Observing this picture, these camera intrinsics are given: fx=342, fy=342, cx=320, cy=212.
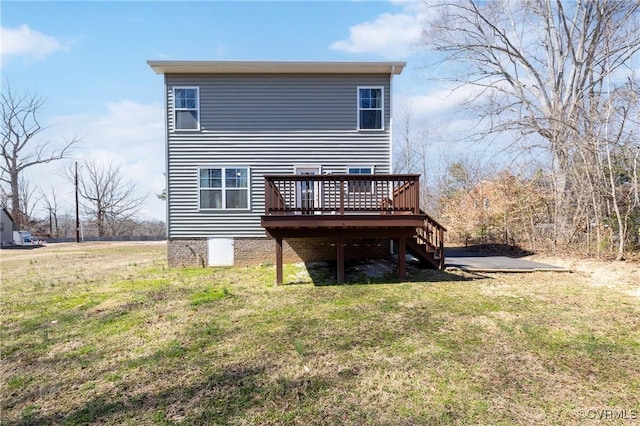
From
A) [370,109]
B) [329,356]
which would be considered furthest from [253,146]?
[329,356]

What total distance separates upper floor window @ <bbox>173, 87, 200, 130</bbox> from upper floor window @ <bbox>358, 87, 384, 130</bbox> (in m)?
4.93

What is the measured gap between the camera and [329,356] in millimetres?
3936

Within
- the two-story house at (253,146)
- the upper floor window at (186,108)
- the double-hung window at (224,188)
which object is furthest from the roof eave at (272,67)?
the double-hung window at (224,188)

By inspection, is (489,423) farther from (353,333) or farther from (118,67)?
(118,67)

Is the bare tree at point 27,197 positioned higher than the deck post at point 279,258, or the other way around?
the bare tree at point 27,197

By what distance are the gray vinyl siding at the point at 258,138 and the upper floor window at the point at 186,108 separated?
0.15m

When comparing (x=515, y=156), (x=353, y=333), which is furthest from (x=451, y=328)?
(x=515, y=156)

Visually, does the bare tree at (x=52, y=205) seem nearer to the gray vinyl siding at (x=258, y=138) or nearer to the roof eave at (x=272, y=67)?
the gray vinyl siding at (x=258, y=138)

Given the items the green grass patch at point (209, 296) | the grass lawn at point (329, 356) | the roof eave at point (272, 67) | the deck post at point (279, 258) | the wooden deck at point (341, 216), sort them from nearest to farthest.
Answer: the grass lawn at point (329, 356) → the green grass patch at point (209, 296) → the wooden deck at point (341, 216) → the deck post at point (279, 258) → the roof eave at point (272, 67)

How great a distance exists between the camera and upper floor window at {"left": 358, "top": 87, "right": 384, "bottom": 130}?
10336mm

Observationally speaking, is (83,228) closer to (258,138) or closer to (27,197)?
(27,197)

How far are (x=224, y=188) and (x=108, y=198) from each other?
29.8 metres

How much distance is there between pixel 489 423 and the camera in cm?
271

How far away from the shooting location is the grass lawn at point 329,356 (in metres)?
2.96
